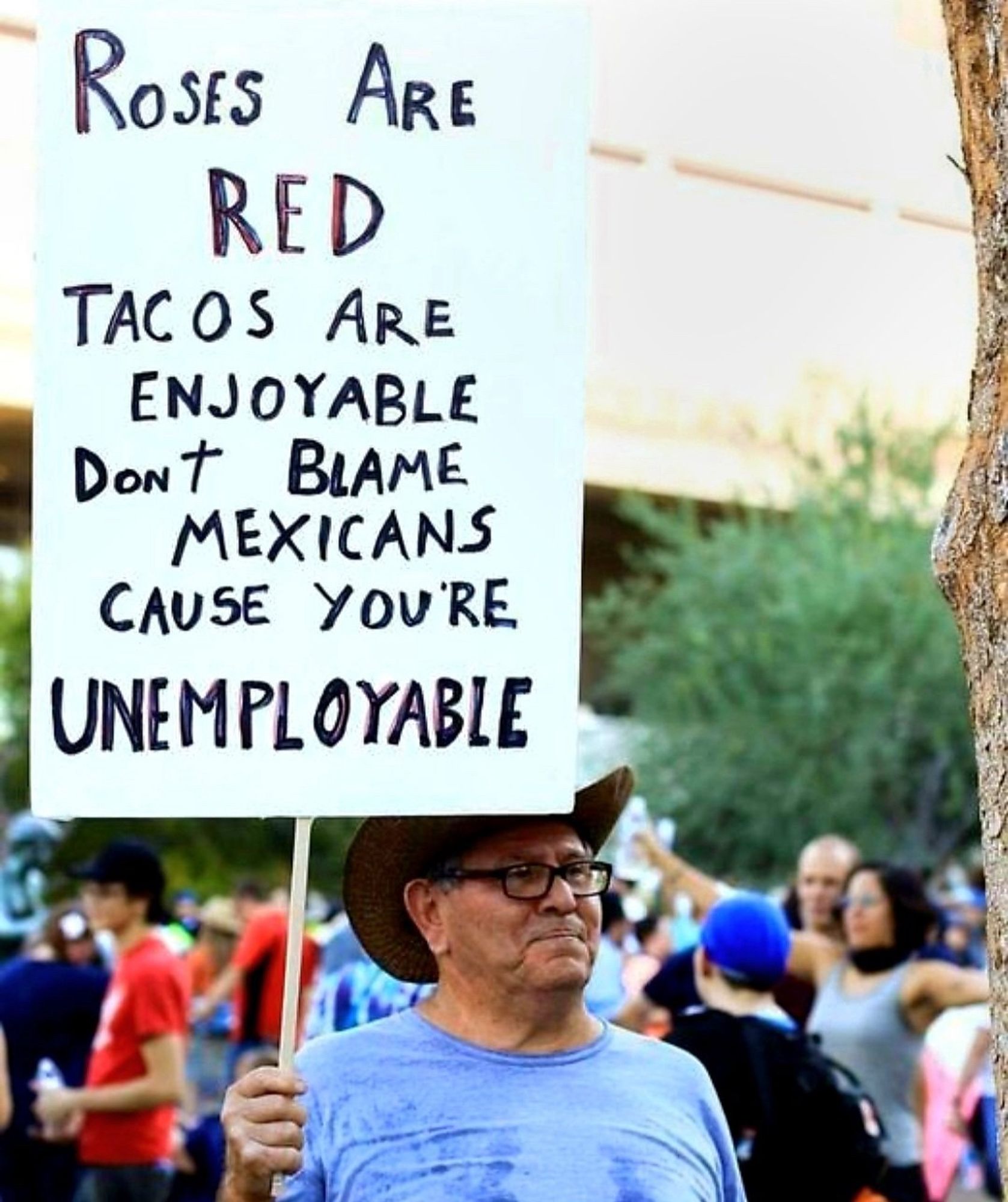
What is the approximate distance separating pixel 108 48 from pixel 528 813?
1190 millimetres

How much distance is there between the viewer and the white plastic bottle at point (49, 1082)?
9.05 metres

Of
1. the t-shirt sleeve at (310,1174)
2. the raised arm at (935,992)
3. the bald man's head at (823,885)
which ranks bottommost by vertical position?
the raised arm at (935,992)

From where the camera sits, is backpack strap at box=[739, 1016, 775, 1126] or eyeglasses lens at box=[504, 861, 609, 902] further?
backpack strap at box=[739, 1016, 775, 1126]

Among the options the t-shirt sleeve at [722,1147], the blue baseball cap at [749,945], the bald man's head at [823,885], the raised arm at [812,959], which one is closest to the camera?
the t-shirt sleeve at [722,1147]

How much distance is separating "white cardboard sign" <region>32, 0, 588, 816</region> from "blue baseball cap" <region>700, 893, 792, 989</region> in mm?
3276

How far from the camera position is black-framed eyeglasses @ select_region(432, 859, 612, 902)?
3873 millimetres

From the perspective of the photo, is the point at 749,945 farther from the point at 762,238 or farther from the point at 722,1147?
the point at 762,238

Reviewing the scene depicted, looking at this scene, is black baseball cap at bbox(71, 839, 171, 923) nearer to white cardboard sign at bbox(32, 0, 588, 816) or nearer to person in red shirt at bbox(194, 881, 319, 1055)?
person in red shirt at bbox(194, 881, 319, 1055)

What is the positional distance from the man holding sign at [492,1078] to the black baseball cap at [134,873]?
200 inches

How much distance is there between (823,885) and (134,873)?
A: 7.94ft

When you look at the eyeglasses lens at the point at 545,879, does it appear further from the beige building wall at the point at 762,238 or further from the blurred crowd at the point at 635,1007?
the beige building wall at the point at 762,238

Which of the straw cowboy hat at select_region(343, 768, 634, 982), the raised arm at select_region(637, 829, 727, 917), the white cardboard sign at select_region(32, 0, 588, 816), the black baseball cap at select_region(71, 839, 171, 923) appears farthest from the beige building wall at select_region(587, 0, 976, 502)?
the white cardboard sign at select_region(32, 0, 588, 816)

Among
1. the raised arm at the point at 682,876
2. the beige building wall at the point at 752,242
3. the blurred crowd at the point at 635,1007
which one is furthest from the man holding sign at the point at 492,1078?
the beige building wall at the point at 752,242

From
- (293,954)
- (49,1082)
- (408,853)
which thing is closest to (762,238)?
(49,1082)
